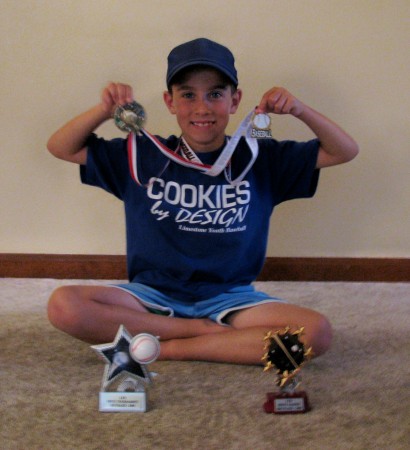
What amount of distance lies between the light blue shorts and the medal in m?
0.28

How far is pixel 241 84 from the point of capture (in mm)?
1575

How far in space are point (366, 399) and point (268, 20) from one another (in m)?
0.91

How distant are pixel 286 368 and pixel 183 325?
30 cm

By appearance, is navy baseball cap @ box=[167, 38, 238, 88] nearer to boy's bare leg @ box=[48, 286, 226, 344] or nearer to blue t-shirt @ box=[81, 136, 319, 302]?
blue t-shirt @ box=[81, 136, 319, 302]

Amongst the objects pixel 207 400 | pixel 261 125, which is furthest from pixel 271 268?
pixel 207 400

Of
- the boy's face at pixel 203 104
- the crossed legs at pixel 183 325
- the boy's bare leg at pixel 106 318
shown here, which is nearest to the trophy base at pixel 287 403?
the crossed legs at pixel 183 325

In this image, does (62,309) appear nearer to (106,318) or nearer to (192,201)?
(106,318)

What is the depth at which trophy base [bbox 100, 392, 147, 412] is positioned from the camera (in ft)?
3.11

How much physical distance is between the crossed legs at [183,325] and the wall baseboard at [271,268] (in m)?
0.46

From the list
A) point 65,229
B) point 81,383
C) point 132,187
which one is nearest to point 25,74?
point 65,229

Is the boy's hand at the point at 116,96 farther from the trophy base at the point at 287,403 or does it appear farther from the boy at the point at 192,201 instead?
the trophy base at the point at 287,403

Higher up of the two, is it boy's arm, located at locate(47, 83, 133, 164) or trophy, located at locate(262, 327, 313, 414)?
boy's arm, located at locate(47, 83, 133, 164)

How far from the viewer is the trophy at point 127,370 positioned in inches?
37.3

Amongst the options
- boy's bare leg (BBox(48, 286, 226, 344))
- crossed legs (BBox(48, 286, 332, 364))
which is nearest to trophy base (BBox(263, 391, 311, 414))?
crossed legs (BBox(48, 286, 332, 364))
